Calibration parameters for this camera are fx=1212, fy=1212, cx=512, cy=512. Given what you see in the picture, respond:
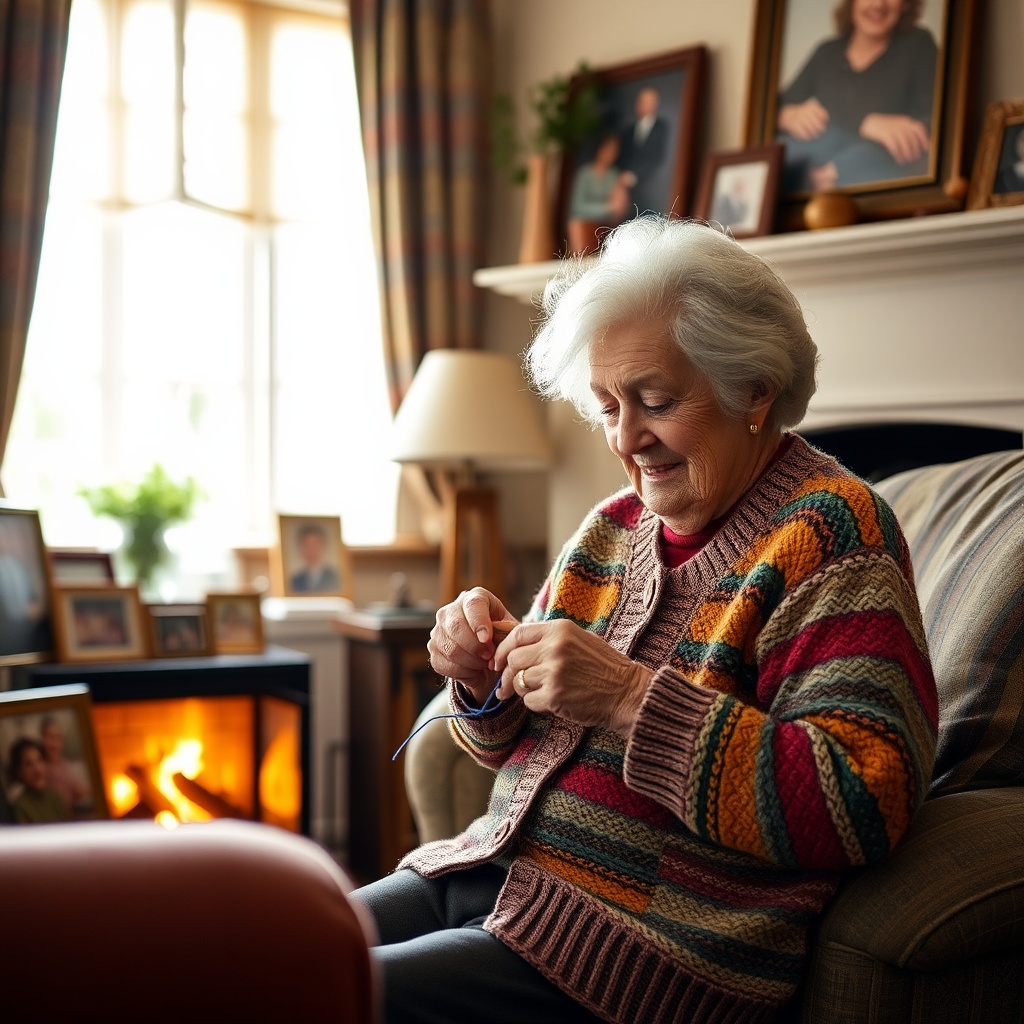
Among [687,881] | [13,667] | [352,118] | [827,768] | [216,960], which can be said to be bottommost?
[13,667]

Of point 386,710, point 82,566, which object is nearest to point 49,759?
point 82,566

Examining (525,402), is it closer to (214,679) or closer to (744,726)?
(214,679)

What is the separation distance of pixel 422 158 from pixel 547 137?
420 millimetres

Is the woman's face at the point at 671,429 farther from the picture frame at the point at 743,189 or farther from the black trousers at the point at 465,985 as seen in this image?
the picture frame at the point at 743,189

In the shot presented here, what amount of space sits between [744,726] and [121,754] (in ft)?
6.20

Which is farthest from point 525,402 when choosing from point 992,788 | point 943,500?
point 992,788

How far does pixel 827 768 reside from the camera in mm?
1131

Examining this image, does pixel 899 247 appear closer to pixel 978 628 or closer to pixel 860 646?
pixel 978 628

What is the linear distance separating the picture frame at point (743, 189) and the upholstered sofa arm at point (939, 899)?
190 cm

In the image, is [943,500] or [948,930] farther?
[943,500]

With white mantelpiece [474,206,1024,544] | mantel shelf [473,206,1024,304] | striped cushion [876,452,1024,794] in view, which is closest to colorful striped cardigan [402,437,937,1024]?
striped cushion [876,452,1024,794]

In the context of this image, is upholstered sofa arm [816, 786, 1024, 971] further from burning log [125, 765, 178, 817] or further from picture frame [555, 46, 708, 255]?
picture frame [555, 46, 708, 255]

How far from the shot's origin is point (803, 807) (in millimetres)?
1136

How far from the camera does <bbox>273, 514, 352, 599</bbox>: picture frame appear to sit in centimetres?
342
